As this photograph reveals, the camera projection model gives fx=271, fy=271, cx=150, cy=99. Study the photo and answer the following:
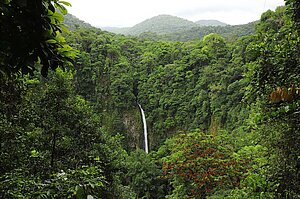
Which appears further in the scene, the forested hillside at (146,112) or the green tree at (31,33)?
the forested hillside at (146,112)

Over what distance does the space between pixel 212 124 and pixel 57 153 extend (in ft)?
38.9

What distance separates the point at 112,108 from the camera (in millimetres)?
21812

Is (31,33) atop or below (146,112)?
atop

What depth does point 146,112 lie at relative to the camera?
69.3ft

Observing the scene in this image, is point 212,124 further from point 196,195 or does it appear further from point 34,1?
point 34,1

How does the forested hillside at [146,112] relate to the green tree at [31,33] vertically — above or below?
below

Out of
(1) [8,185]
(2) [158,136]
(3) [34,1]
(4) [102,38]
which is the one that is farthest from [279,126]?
(4) [102,38]

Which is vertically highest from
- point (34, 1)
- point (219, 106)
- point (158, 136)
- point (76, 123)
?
point (34, 1)

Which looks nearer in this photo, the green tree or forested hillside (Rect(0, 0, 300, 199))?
the green tree

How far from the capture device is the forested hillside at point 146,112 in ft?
6.23

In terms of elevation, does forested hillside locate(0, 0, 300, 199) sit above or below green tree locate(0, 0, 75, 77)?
below

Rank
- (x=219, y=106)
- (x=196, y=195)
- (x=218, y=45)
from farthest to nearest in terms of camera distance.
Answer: (x=218, y=45)
(x=219, y=106)
(x=196, y=195)

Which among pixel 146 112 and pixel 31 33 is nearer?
pixel 31 33

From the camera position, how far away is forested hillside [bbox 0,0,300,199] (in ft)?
6.23
